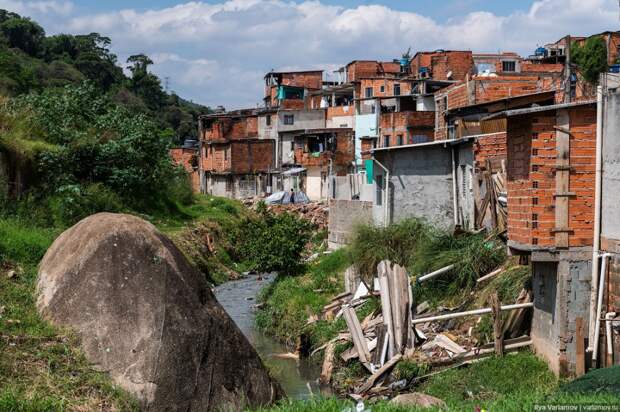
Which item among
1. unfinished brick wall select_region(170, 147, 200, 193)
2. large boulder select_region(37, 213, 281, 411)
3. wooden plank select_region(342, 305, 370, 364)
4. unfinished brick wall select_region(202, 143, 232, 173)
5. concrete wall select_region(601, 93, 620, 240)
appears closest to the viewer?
large boulder select_region(37, 213, 281, 411)

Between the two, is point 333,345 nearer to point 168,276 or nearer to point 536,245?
point 536,245

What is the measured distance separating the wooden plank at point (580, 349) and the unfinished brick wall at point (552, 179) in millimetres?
1198

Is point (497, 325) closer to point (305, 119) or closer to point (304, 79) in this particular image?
point (305, 119)

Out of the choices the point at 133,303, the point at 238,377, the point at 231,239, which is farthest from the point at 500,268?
the point at 231,239

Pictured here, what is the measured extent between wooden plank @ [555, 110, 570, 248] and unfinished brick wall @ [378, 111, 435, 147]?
35818mm

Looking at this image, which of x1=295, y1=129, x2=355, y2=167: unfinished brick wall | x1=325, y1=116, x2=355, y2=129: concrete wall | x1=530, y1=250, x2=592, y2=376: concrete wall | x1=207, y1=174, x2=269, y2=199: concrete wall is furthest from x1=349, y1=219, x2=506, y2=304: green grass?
x1=207, y1=174, x2=269, y2=199: concrete wall

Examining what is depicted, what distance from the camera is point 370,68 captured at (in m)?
66.9

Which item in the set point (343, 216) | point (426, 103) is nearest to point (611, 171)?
point (343, 216)

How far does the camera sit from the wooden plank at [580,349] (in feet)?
40.0

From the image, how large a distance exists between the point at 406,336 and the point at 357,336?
3.85 ft

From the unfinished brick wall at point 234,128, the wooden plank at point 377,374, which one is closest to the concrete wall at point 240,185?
the unfinished brick wall at point 234,128

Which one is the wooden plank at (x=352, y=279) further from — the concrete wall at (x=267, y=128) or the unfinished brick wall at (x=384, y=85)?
the concrete wall at (x=267, y=128)

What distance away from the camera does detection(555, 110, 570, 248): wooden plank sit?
496 inches

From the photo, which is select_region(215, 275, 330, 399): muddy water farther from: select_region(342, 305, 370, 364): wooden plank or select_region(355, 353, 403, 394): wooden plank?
select_region(342, 305, 370, 364): wooden plank
